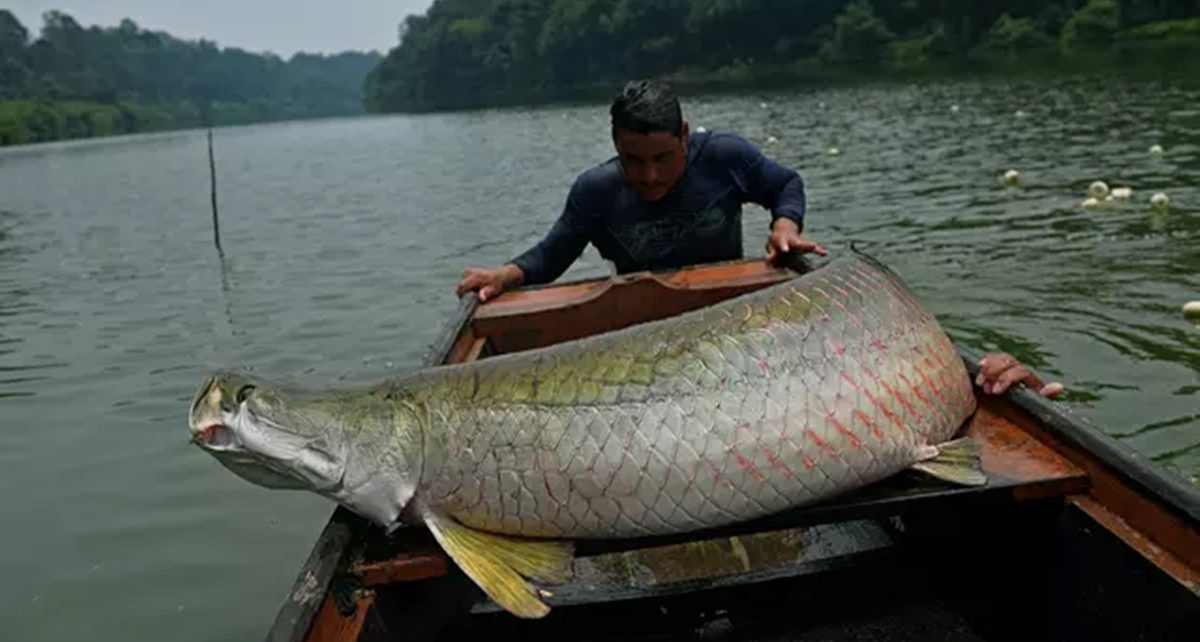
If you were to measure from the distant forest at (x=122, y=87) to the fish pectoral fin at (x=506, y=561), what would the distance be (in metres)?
79.6

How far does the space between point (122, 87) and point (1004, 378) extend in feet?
500

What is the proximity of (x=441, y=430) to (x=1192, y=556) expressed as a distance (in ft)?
6.49

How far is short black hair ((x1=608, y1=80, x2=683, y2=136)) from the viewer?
4.74 m

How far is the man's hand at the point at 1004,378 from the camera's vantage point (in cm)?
367

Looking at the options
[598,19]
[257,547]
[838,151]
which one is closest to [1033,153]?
[838,151]

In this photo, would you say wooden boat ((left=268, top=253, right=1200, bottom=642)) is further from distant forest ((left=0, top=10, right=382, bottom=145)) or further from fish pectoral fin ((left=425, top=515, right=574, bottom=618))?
distant forest ((left=0, top=10, right=382, bottom=145))

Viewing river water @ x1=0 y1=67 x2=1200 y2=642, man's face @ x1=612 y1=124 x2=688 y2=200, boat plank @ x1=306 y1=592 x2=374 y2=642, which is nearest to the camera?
boat plank @ x1=306 y1=592 x2=374 y2=642

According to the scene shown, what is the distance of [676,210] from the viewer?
603 centimetres

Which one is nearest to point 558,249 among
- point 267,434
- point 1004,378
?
point 1004,378

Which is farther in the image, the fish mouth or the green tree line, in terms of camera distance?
the green tree line

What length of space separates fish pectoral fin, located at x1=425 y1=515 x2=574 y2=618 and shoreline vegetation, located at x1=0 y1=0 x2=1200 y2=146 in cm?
3482

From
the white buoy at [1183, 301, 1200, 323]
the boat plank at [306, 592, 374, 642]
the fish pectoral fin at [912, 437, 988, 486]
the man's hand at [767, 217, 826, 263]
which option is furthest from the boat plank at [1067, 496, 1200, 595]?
the white buoy at [1183, 301, 1200, 323]

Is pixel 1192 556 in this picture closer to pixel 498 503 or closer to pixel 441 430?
pixel 498 503

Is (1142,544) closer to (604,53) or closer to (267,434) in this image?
(267,434)
